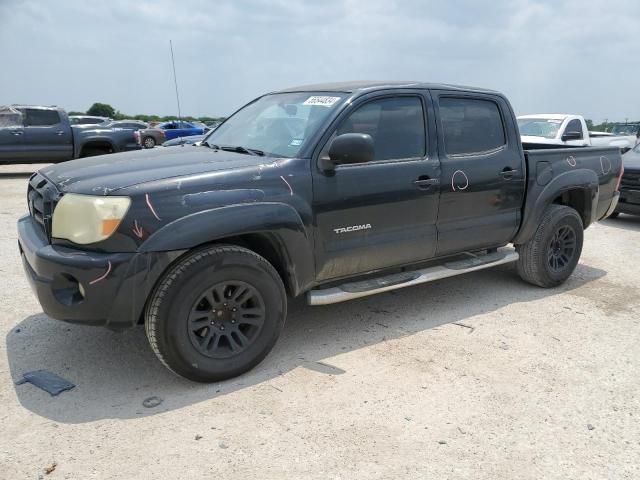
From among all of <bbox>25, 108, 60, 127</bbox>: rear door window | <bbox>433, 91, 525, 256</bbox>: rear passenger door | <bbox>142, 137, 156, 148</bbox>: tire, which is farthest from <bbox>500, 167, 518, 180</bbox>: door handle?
<bbox>142, 137, 156, 148</bbox>: tire

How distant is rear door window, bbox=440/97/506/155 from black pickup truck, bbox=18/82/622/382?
14 millimetres

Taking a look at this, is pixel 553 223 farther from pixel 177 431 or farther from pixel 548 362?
pixel 177 431

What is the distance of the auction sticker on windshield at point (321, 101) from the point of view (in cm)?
383

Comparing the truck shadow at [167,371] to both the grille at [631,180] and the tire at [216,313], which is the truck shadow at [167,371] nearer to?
the tire at [216,313]

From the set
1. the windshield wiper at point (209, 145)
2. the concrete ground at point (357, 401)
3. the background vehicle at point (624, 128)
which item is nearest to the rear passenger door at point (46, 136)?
the concrete ground at point (357, 401)

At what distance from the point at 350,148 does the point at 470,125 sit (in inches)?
61.1

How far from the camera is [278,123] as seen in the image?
400 centimetres

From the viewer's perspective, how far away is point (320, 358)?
3668mm

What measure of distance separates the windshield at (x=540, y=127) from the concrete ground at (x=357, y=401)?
7636mm

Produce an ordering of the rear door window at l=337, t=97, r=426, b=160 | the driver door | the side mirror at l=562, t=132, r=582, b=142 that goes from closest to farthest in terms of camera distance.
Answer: the driver door
the rear door window at l=337, t=97, r=426, b=160
the side mirror at l=562, t=132, r=582, b=142

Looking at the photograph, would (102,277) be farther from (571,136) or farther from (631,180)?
(571,136)

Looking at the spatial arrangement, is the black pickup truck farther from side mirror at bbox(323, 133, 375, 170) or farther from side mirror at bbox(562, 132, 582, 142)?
side mirror at bbox(562, 132, 582, 142)

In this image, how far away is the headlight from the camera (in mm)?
2902

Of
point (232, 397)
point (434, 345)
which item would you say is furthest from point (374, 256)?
point (232, 397)
